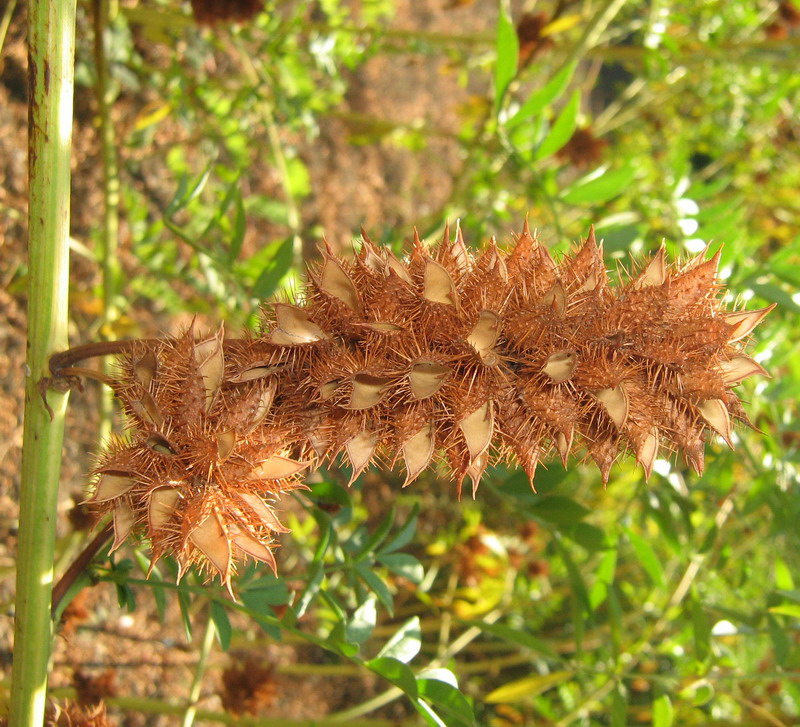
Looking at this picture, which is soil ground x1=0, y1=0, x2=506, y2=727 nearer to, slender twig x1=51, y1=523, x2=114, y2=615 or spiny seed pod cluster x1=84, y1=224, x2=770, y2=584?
slender twig x1=51, y1=523, x2=114, y2=615

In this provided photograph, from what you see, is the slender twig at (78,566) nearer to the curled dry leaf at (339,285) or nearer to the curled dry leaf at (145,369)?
the curled dry leaf at (145,369)

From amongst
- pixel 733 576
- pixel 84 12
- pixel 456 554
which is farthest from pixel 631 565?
pixel 84 12

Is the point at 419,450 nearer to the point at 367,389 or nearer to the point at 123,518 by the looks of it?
the point at 367,389

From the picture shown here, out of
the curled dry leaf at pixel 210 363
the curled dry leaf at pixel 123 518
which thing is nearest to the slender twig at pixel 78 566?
the curled dry leaf at pixel 123 518

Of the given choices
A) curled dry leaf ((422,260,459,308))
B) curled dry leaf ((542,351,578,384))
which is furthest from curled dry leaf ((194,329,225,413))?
curled dry leaf ((542,351,578,384))

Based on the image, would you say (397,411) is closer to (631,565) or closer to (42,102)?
(42,102)

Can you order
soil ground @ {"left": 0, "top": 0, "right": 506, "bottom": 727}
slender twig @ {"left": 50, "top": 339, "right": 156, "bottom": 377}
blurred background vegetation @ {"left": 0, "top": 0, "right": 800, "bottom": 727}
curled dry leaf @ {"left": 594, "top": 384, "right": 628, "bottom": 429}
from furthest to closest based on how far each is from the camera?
soil ground @ {"left": 0, "top": 0, "right": 506, "bottom": 727}, blurred background vegetation @ {"left": 0, "top": 0, "right": 800, "bottom": 727}, slender twig @ {"left": 50, "top": 339, "right": 156, "bottom": 377}, curled dry leaf @ {"left": 594, "top": 384, "right": 628, "bottom": 429}

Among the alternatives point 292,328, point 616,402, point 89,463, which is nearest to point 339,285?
point 292,328
